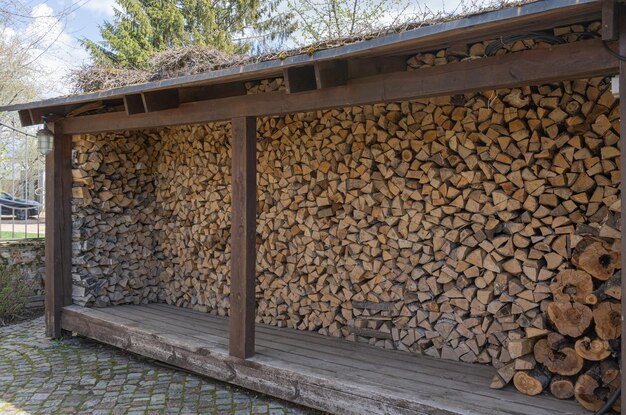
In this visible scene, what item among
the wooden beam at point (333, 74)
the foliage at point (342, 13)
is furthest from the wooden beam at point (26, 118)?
the foliage at point (342, 13)

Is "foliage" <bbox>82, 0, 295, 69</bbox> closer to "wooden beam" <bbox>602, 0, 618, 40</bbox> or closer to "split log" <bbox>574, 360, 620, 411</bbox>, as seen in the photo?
"wooden beam" <bbox>602, 0, 618, 40</bbox>

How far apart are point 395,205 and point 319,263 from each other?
80 centimetres

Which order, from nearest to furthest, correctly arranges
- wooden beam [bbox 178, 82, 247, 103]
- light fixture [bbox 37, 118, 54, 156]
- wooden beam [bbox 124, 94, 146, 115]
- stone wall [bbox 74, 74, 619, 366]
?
stone wall [bbox 74, 74, 619, 366] < wooden beam [bbox 178, 82, 247, 103] < wooden beam [bbox 124, 94, 146, 115] < light fixture [bbox 37, 118, 54, 156]

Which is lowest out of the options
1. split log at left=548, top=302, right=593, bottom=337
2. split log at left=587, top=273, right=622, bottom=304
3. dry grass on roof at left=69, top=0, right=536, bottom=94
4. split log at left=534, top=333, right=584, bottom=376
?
split log at left=534, top=333, right=584, bottom=376

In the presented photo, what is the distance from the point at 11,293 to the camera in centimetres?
561

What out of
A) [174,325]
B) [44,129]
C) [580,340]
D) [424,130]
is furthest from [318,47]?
[44,129]

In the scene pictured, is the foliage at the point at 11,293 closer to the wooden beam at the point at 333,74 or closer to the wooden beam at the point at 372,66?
the wooden beam at the point at 333,74

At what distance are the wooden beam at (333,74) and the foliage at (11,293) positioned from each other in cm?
435

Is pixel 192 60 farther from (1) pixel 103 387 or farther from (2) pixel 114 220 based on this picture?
(1) pixel 103 387

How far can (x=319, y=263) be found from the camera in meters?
4.09

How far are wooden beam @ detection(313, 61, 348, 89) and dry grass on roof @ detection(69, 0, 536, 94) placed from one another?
0.12 meters

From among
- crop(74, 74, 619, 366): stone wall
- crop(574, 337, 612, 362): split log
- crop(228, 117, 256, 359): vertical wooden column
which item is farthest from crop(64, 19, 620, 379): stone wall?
crop(228, 117, 256, 359): vertical wooden column

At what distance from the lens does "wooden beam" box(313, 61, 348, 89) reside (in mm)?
2857

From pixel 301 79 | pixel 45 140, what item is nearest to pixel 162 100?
pixel 301 79
